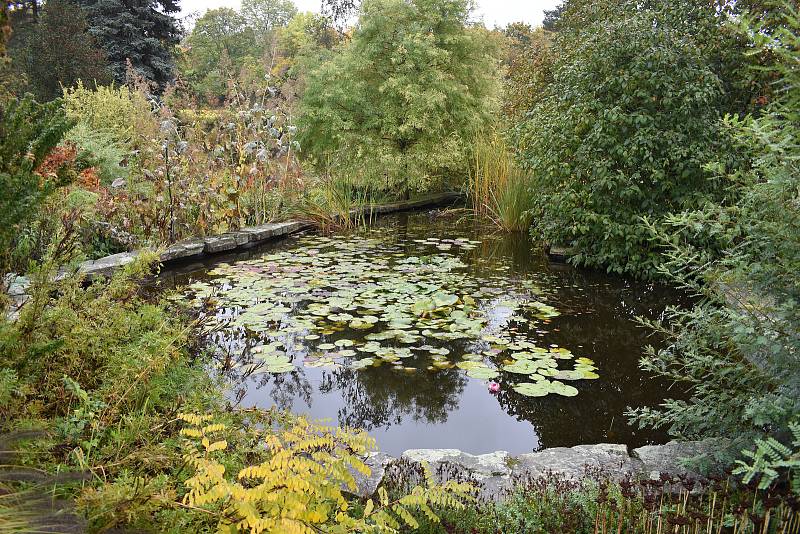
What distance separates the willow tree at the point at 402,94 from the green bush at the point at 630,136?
4.63 metres

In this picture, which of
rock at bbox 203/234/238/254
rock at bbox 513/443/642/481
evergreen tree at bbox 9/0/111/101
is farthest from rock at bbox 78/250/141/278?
evergreen tree at bbox 9/0/111/101

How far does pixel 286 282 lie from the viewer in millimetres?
5031

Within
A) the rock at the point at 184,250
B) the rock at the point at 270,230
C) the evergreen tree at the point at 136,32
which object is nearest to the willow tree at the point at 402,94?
the rock at the point at 270,230

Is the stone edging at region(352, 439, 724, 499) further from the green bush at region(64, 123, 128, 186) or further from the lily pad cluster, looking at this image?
the green bush at region(64, 123, 128, 186)

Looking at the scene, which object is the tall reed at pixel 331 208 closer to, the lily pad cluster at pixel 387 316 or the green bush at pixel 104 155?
the lily pad cluster at pixel 387 316

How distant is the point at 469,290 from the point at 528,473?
301 centimetres

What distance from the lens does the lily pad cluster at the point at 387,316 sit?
11.3 feet

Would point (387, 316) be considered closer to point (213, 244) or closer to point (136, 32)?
point (213, 244)

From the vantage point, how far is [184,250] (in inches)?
Result: 228

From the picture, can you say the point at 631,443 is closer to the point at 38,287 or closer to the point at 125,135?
the point at 38,287

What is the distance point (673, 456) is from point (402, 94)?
9563mm

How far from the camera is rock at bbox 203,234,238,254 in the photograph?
20.1 ft

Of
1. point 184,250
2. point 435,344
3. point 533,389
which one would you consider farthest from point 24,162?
point 184,250

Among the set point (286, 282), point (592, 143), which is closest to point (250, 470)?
point (286, 282)
